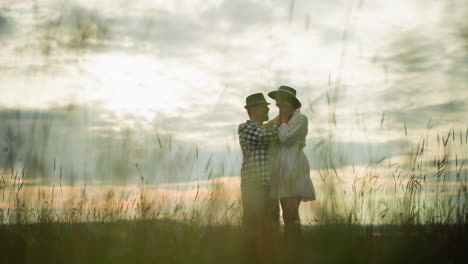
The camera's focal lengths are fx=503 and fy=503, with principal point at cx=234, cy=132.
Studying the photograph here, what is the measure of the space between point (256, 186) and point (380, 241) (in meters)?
1.56

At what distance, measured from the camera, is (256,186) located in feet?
14.5

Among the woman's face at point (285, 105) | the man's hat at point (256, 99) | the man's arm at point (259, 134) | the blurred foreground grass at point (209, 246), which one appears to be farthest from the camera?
the man's hat at point (256, 99)

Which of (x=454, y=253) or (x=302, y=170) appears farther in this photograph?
(x=302, y=170)

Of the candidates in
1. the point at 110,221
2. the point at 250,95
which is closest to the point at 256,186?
the point at 250,95

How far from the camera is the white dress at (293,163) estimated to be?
13.6 ft

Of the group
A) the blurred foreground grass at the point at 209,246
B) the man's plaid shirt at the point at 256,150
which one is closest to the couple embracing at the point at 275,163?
the man's plaid shirt at the point at 256,150

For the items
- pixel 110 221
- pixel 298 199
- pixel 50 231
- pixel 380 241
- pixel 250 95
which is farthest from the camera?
pixel 250 95

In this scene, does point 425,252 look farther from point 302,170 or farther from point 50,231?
point 50,231

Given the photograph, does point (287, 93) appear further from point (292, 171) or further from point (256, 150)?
point (292, 171)

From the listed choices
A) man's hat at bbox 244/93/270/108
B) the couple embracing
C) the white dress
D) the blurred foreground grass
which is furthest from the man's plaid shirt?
the blurred foreground grass

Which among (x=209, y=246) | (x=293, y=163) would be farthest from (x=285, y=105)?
(x=209, y=246)

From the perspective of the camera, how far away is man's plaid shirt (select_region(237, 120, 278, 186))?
437 centimetres

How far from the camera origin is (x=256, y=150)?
14.8 ft

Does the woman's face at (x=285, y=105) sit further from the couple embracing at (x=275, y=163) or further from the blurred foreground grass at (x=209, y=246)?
the blurred foreground grass at (x=209, y=246)
